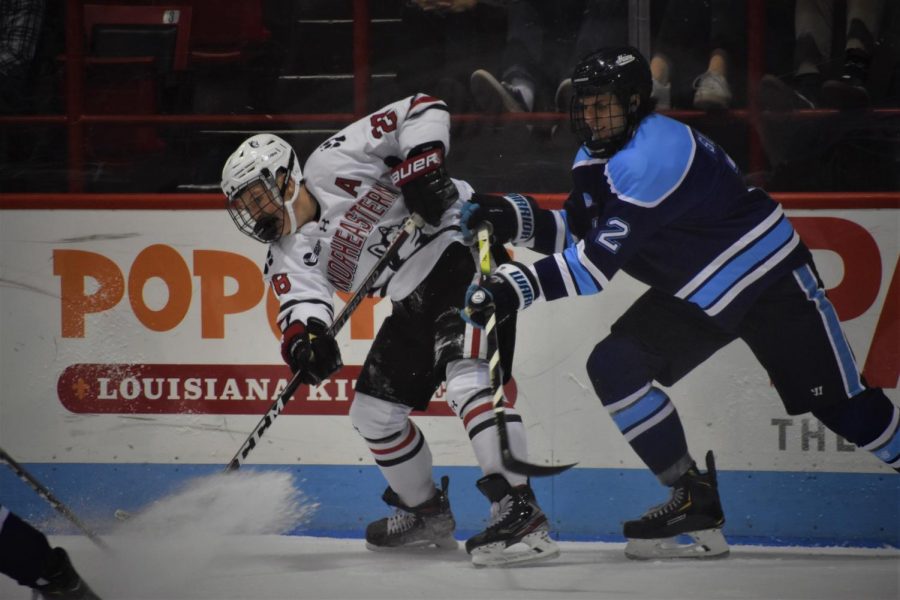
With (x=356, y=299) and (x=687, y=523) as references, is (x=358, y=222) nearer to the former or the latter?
(x=356, y=299)

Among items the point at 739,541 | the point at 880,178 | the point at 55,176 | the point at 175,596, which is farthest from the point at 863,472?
the point at 55,176

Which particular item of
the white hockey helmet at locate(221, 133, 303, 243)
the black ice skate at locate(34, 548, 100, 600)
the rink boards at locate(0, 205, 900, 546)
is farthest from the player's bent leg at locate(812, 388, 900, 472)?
the black ice skate at locate(34, 548, 100, 600)

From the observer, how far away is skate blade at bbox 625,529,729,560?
2768 mm

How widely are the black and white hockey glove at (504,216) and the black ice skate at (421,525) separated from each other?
0.66 metres

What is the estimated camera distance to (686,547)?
2770mm

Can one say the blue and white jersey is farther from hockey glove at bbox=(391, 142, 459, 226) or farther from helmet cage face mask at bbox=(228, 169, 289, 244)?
helmet cage face mask at bbox=(228, 169, 289, 244)

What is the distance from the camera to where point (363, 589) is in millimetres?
2596

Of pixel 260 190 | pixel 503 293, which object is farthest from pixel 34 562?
pixel 503 293

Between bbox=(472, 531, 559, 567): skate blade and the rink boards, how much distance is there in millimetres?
375

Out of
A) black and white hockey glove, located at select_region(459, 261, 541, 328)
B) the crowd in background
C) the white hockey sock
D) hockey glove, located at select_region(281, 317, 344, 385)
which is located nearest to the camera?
black and white hockey glove, located at select_region(459, 261, 541, 328)

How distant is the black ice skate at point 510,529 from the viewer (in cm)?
261

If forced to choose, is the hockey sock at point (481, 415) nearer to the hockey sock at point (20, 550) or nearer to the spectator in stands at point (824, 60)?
the hockey sock at point (20, 550)

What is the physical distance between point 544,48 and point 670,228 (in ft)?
2.22

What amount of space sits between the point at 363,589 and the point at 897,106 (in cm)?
185
